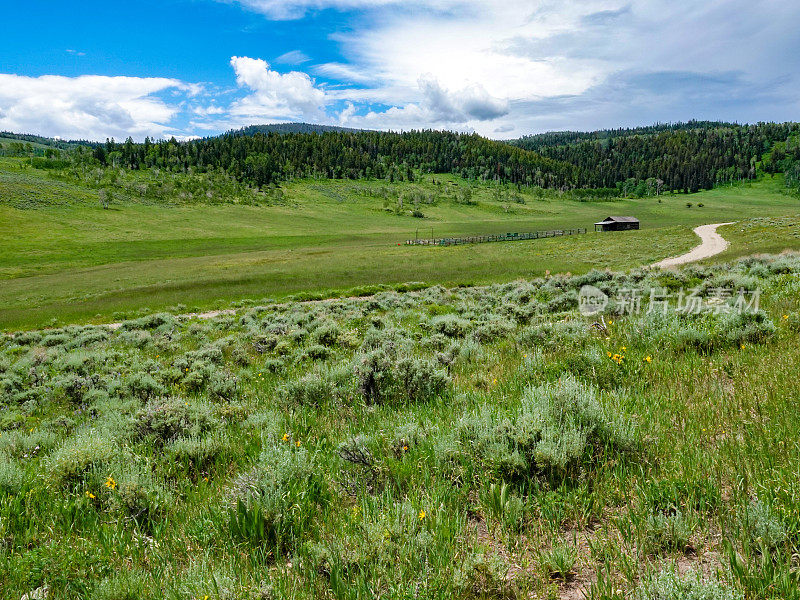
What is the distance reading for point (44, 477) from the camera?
4.45 meters

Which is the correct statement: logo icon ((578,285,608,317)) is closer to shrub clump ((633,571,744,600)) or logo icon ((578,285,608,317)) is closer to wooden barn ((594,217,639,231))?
shrub clump ((633,571,744,600))

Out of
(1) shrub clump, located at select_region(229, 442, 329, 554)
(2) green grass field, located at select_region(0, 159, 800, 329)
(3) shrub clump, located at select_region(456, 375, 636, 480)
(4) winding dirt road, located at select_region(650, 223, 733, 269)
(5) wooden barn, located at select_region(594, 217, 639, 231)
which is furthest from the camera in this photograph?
(5) wooden barn, located at select_region(594, 217, 639, 231)

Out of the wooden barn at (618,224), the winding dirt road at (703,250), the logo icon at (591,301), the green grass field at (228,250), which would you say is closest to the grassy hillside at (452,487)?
the logo icon at (591,301)

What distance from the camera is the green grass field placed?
42.5 meters

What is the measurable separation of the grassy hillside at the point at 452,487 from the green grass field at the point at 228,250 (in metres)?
32.9

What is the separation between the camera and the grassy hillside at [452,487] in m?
2.61

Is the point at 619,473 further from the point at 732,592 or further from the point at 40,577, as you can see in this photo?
the point at 40,577

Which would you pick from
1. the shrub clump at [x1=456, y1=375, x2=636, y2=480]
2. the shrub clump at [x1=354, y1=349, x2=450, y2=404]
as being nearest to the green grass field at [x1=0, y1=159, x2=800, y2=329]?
the shrub clump at [x1=354, y1=349, x2=450, y2=404]

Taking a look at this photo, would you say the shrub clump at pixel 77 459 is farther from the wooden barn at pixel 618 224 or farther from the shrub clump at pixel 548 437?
the wooden barn at pixel 618 224

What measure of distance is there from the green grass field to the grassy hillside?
3288 cm

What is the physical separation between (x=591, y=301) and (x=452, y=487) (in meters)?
11.7

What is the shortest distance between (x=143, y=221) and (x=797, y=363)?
460ft

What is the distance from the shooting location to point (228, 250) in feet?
280

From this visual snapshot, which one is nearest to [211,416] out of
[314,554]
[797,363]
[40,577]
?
[40,577]
